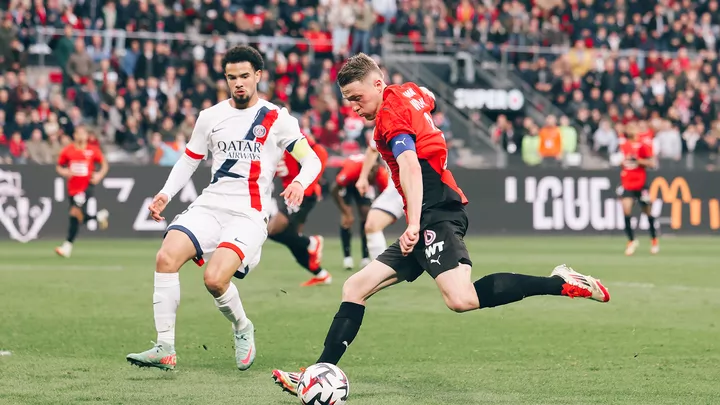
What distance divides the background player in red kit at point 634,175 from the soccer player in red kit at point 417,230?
Result: 13899 mm

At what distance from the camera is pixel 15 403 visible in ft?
21.9

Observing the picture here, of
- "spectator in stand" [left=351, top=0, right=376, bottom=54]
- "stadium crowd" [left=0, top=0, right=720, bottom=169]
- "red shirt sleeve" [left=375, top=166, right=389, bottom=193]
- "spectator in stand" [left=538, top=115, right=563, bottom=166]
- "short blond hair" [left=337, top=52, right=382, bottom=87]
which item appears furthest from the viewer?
"spectator in stand" [left=351, top=0, right=376, bottom=54]

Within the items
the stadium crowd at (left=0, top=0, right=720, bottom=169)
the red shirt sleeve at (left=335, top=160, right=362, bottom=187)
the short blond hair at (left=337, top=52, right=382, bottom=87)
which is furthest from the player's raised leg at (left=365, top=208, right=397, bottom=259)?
the stadium crowd at (left=0, top=0, right=720, bottom=169)

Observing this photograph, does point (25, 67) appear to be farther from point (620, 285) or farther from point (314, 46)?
point (620, 285)

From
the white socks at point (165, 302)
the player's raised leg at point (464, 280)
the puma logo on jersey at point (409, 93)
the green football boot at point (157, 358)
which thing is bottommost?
the green football boot at point (157, 358)

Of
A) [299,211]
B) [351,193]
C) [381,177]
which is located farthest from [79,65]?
[299,211]

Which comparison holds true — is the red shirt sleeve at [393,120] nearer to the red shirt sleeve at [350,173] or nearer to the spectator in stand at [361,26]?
the red shirt sleeve at [350,173]

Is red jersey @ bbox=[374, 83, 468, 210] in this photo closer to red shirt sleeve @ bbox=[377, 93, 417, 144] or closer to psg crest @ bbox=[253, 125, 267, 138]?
red shirt sleeve @ bbox=[377, 93, 417, 144]

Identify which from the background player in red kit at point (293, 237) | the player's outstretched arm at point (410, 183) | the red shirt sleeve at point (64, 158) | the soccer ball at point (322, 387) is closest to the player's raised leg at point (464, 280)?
the player's outstretched arm at point (410, 183)

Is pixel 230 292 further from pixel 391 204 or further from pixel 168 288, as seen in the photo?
pixel 391 204

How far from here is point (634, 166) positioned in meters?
21.2

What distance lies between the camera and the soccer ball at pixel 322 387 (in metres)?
6.60

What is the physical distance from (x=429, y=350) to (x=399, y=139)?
102 inches

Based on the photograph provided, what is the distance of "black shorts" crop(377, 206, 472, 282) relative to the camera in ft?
23.2
